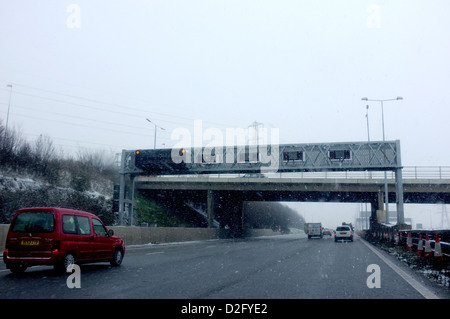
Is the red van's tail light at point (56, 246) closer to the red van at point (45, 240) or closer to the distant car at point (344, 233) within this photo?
the red van at point (45, 240)

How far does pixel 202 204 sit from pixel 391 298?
203ft

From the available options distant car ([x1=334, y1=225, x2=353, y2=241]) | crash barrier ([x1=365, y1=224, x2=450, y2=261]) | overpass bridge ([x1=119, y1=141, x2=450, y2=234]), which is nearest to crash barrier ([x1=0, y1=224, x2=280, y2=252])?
overpass bridge ([x1=119, y1=141, x2=450, y2=234])

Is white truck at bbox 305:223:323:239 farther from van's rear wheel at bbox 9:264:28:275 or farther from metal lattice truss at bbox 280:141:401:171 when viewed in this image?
van's rear wheel at bbox 9:264:28:275

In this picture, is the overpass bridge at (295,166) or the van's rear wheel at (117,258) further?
the overpass bridge at (295,166)

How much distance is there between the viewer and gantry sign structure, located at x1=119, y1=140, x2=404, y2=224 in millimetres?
39500

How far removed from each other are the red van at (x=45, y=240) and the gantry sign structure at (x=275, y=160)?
86.5 feet

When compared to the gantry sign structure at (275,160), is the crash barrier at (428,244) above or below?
below

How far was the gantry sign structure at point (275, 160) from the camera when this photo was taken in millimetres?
39500

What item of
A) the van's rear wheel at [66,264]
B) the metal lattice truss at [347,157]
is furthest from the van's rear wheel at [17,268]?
the metal lattice truss at [347,157]

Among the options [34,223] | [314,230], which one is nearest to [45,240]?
[34,223]

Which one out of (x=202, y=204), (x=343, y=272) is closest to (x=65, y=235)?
(x=343, y=272)

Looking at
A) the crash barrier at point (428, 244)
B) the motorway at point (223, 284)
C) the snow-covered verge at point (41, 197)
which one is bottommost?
the motorway at point (223, 284)

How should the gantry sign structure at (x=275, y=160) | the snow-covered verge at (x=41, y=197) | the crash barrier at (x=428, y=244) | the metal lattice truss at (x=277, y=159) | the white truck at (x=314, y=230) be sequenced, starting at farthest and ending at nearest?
the white truck at (x=314, y=230) < the metal lattice truss at (x=277, y=159) < the gantry sign structure at (x=275, y=160) < the snow-covered verge at (x=41, y=197) < the crash barrier at (x=428, y=244)

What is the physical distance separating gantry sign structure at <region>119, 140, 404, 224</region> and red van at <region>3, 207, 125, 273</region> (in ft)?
86.5
